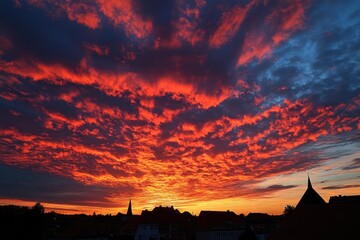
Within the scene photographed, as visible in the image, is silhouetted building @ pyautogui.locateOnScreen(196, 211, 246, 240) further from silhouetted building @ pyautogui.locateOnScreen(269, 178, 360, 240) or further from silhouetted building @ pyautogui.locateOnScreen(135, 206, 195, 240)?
silhouetted building @ pyautogui.locateOnScreen(269, 178, 360, 240)

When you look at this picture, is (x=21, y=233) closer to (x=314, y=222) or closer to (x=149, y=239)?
(x=149, y=239)

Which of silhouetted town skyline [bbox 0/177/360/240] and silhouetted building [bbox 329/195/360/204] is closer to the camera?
silhouetted building [bbox 329/195/360/204]

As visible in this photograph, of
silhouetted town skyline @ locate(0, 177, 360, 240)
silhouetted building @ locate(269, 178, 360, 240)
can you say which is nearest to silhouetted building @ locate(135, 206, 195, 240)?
silhouetted town skyline @ locate(0, 177, 360, 240)

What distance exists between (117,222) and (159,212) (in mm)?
21854

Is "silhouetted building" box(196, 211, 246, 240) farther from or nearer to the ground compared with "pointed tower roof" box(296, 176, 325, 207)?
nearer to the ground

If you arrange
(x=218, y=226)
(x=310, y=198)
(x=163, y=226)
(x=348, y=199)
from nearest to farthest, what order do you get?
Result: 1. (x=348, y=199)
2. (x=310, y=198)
3. (x=218, y=226)
4. (x=163, y=226)

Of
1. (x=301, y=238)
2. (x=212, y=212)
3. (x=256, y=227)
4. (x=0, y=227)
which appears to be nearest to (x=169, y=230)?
(x=212, y=212)

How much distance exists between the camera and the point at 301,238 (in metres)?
35.7

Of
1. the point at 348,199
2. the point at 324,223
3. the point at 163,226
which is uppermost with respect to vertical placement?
the point at 348,199

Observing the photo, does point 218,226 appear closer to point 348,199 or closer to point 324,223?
point 348,199

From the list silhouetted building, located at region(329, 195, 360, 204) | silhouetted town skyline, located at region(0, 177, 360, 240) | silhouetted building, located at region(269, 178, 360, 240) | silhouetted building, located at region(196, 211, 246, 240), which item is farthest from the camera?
silhouetted building, located at region(196, 211, 246, 240)

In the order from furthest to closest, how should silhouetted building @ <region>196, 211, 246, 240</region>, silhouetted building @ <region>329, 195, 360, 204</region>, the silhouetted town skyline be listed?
silhouetted building @ <region>196, 211, 246, 240</region> < the silhouetted town skyline < silhouetted building @ <region>329, 195, 360, 204</region>

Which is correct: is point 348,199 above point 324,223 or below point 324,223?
above

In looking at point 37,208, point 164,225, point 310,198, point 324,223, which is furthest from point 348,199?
point 37,208
